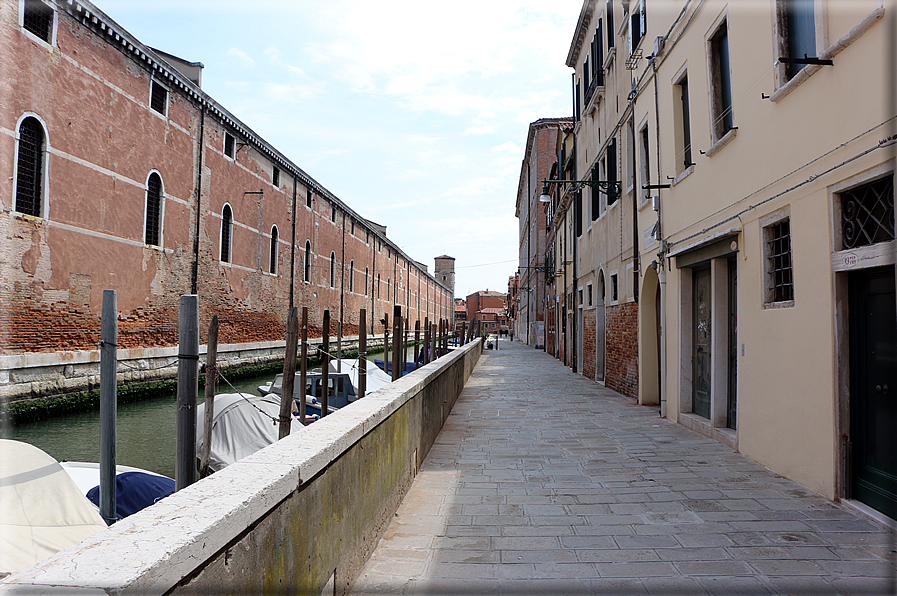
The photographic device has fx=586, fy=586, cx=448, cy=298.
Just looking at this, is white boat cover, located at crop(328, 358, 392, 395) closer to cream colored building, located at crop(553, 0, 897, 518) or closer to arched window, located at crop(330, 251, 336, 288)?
cream colored building, located at crop(553, 0, 897, 518)

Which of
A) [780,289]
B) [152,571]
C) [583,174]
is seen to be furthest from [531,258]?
[152,571]

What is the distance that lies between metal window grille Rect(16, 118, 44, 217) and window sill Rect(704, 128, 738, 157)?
12.8m

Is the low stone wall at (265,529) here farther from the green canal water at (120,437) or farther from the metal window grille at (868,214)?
the green canal water at (120,437)

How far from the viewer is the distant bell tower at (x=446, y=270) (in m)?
98.9

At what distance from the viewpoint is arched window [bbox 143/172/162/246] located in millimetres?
16547

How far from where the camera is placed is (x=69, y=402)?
12367 millimetres

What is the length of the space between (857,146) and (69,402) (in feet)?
46.0

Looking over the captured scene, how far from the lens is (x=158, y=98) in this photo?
16672 millimetres

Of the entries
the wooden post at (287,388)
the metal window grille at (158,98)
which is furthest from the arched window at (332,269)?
the wooden post at (287,388)

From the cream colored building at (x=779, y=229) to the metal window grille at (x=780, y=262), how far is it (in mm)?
19

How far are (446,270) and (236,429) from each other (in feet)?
298

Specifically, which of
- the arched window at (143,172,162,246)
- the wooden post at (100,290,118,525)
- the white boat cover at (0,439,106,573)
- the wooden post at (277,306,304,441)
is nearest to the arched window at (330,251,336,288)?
the arched window at (143,172,162,246)

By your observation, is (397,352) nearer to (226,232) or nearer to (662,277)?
(662,277)

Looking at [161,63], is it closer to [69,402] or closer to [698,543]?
[69,402]
